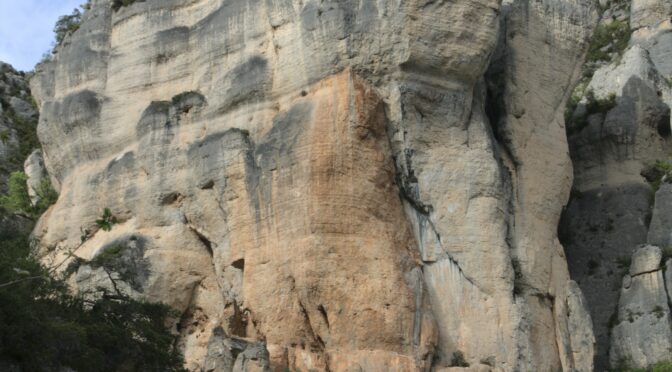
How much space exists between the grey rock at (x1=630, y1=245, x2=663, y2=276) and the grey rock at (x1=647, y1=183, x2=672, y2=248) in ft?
2.73

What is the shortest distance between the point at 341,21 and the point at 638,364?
12.9m

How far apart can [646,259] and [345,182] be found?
10.8 metres

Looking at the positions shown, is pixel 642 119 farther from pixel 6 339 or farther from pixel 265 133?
pixel 6 339

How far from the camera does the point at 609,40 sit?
60469mm

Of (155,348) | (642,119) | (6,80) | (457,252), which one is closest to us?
(155,348)

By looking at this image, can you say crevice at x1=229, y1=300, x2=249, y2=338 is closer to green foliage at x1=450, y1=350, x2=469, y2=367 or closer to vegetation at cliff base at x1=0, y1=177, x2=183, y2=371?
vegetation at cliff base at x1=0, y1=177, x2=183, y2=371

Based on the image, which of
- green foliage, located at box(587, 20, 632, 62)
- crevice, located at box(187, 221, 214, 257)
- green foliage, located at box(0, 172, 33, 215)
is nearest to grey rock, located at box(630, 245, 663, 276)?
crevice, located at box(187, 221, 214, 257)

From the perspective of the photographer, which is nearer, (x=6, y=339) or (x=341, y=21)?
(x=6, y=339)

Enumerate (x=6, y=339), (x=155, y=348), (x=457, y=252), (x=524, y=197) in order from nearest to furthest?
(x=6, y=339)
(x=155, y=348)
(x=457, y=252)
(x=524, y=197)

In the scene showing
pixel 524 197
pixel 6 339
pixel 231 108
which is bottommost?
pixel 6 339

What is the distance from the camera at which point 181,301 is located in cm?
3753

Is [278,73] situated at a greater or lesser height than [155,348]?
greater

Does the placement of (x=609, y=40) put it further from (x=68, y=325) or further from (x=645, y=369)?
(x=68, y=325)

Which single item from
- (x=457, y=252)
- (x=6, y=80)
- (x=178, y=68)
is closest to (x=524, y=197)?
(x=457, y=252)
